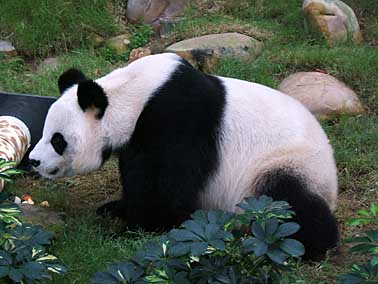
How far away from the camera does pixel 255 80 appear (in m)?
6.66

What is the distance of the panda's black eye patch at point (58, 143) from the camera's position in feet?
14.4

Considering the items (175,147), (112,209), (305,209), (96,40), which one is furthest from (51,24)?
(305,209)

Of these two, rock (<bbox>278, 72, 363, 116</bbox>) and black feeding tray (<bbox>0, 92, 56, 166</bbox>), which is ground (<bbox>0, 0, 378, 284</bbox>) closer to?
rock (<bbox>278, 72, 363, 116</bbox>)

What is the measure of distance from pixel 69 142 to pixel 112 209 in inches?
24.8

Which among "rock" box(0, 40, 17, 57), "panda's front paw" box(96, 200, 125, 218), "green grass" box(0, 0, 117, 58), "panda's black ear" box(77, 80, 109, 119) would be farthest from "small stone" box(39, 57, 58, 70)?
"panda's black ear" box(77, 80, 109, 119)

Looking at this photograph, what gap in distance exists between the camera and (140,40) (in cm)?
768

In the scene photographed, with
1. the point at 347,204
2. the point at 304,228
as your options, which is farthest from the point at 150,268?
the point at 347,204

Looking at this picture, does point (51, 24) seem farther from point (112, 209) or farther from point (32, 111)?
point (112, 209)

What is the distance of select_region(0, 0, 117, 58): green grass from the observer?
758 cm

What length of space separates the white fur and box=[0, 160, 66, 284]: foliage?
1.26 m

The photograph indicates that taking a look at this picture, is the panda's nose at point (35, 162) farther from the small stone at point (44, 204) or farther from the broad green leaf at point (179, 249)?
the broad green leaf at point (179, 249)

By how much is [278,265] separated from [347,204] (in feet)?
7.53

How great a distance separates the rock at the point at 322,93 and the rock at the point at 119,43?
179cm

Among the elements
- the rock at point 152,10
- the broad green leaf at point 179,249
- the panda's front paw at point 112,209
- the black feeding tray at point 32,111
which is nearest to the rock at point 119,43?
the rock at point 152,10
